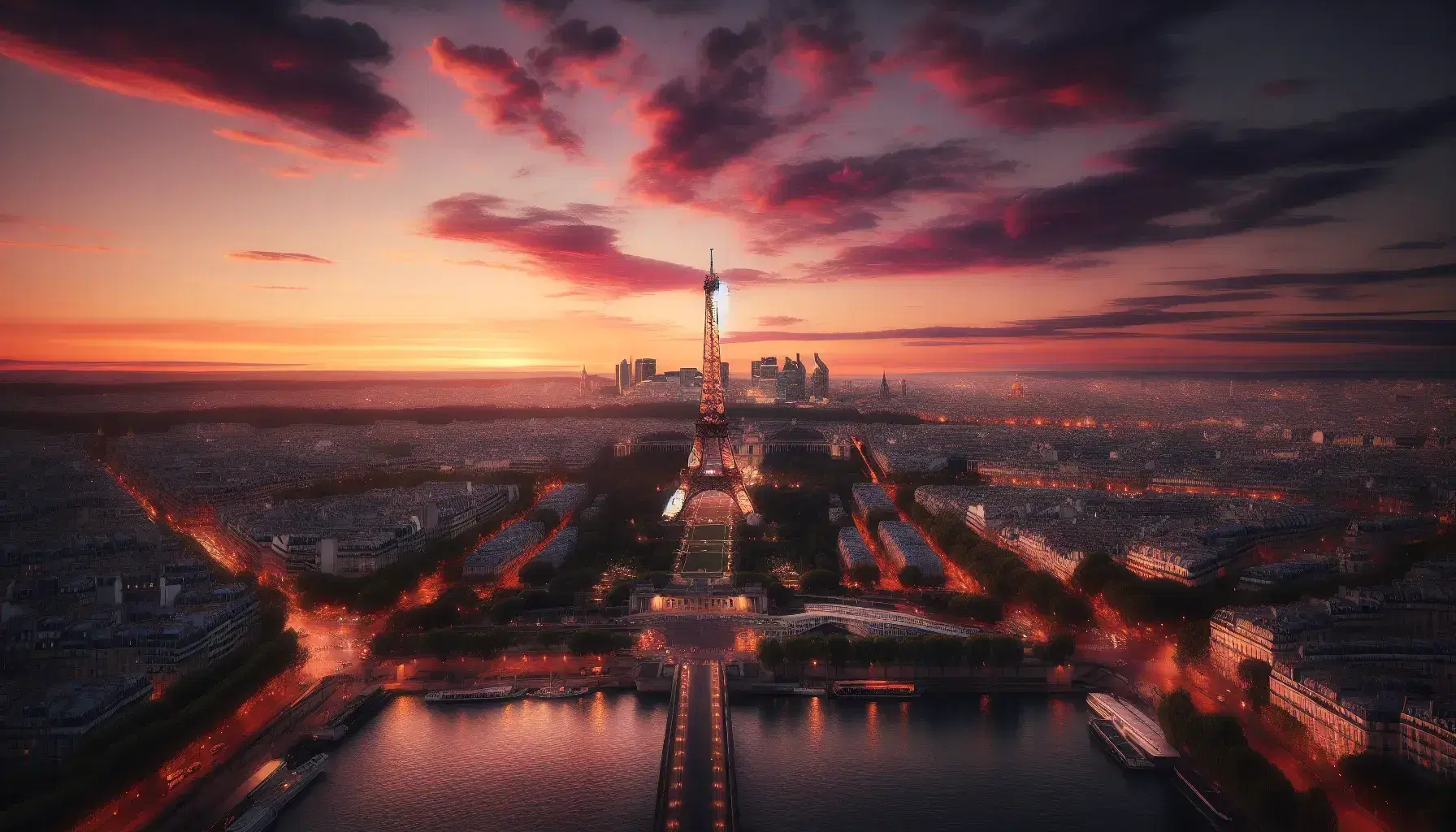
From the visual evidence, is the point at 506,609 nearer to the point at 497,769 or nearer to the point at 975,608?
the point at 497,769

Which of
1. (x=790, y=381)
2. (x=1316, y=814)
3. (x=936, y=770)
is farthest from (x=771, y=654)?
(x=790, y=381)

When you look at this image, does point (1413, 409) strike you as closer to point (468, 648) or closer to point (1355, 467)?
point (1355, 467)

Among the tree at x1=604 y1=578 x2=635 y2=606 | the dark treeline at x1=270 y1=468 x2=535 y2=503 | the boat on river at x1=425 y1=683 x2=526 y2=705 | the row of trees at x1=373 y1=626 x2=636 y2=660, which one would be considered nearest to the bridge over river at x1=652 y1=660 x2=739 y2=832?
the row of trees at x1=373 y1=626 x2=636 y2=660

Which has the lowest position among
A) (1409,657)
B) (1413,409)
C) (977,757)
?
(977,757)

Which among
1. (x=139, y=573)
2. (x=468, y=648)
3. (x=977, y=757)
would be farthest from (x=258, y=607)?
(x=977, y=757)

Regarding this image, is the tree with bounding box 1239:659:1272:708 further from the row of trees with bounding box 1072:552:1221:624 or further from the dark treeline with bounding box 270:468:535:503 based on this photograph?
the dark treeline with bounding box 270:468:535:503

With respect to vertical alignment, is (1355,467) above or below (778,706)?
above
